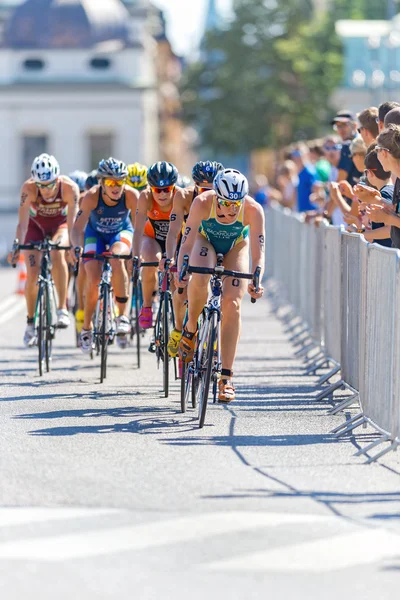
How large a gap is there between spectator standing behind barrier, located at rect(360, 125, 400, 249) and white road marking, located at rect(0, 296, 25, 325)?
479 inches

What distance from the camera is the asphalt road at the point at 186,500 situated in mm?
6680

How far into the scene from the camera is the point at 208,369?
1095 centimetres

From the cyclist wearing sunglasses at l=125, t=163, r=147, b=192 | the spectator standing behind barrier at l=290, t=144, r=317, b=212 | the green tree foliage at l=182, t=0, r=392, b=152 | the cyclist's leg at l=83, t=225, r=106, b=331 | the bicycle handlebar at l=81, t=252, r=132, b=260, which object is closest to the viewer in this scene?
the bicycle handlebar at l=81, t=252, r=132, b=260

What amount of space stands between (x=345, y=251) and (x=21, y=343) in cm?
721

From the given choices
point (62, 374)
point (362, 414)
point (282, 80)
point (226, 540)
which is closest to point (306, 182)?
point (62, 374)

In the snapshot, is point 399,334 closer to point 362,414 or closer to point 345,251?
point 362,414

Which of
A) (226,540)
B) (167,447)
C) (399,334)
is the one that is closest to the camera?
(226,540)

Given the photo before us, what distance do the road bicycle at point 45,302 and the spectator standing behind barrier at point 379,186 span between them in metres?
3.70

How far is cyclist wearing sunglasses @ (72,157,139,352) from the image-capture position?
47.0 ft

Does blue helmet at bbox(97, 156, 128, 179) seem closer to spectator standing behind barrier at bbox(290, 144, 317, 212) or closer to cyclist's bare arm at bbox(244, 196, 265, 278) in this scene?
cyclist's bare arm at bbox(244, 196, 265, 278)

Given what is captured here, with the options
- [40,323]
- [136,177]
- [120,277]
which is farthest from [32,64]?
[120,277]

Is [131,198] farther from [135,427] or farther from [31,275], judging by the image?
[135,427]

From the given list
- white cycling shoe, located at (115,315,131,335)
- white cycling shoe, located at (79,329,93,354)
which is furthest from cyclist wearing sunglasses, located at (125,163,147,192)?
white cycling shoe, located at (115,315,131,335)

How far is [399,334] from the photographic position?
9477 mm
